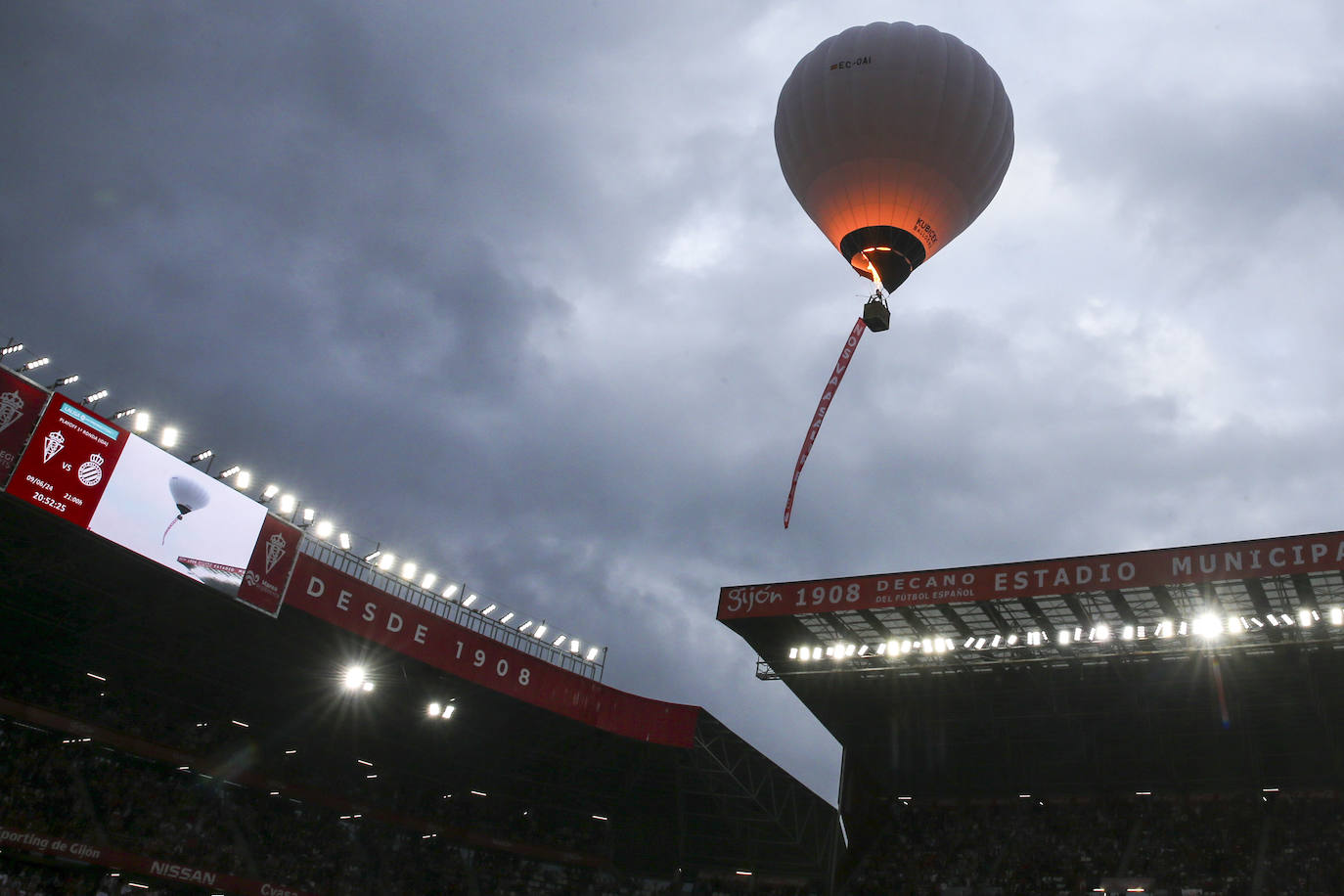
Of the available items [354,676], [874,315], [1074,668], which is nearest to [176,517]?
[354,676]

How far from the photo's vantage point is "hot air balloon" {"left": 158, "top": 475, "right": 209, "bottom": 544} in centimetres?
2633

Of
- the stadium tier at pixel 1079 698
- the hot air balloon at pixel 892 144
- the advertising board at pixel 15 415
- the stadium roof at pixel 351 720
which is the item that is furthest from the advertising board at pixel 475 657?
the hot air balloon at pixel 892 144

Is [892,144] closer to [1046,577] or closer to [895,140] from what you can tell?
[895,140]

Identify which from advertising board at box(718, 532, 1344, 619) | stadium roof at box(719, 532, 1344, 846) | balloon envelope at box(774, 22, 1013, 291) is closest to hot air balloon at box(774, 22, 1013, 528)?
balloon envelope at box(774, 22, 1013, 291)

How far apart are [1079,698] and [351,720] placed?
24144 millimetres

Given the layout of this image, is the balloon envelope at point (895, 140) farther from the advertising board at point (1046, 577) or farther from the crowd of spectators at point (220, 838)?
the crowd of spectators at point (220, 838)

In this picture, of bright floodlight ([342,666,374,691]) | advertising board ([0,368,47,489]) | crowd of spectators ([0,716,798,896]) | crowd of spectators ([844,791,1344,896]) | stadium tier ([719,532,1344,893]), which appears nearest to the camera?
advertising board ([0,368,47,489])

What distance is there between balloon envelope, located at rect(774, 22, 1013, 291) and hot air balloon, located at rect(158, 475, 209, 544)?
1691 cm

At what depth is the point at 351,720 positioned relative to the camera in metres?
36.2

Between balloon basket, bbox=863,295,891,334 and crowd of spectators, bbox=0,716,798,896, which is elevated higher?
balloon basket, bbox=863,295,891,334

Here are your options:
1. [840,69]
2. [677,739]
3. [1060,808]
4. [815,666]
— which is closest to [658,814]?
[677,739]

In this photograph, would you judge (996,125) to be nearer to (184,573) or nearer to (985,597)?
(985,597)

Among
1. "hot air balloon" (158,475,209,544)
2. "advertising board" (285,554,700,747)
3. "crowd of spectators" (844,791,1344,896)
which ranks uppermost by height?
"hot air balloon" (158,475,209,544)

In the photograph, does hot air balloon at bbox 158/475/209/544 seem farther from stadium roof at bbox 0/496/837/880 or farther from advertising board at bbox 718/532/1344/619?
advertising board at bbox 718/532/1344/619
